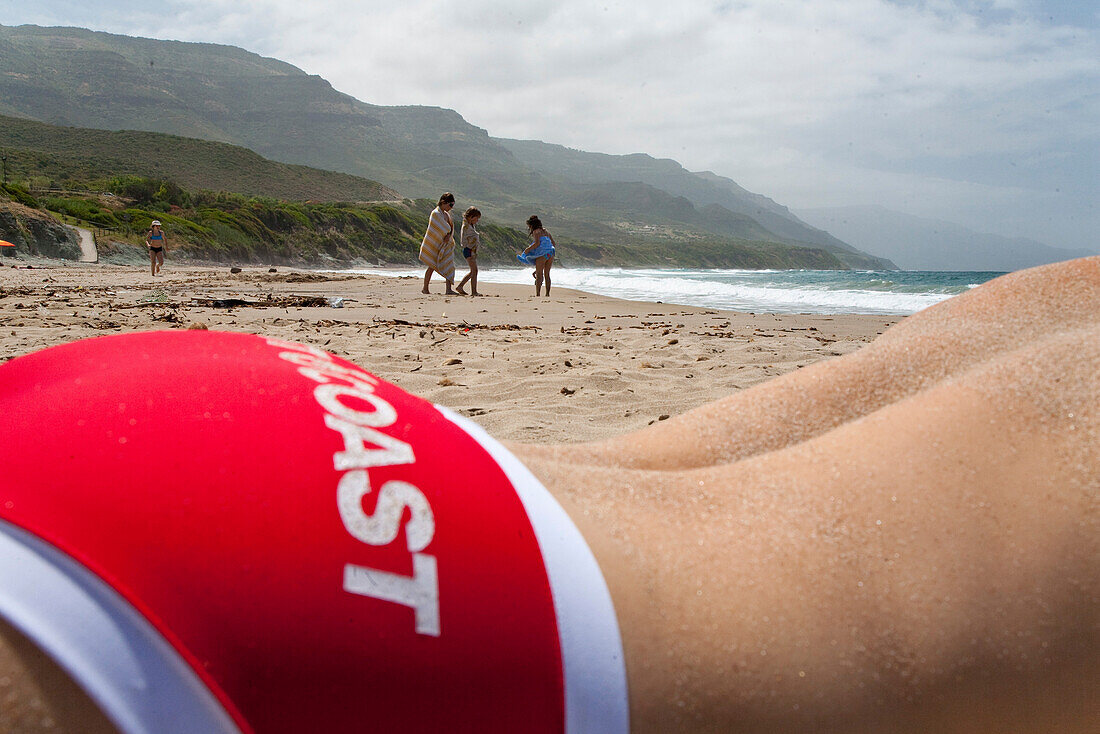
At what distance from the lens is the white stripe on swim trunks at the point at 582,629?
2.13 ft

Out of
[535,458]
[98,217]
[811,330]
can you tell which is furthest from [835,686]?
[98,217]

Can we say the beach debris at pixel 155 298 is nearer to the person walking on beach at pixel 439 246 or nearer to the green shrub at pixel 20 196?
the person walking on beach at pixel 439 246

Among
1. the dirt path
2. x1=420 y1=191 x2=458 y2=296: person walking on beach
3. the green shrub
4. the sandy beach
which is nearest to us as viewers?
the sandy beach

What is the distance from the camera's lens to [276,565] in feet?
1.97

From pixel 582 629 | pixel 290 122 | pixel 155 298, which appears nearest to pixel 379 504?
pixel 582 629

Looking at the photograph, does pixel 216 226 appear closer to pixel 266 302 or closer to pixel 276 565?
pixel 266 302

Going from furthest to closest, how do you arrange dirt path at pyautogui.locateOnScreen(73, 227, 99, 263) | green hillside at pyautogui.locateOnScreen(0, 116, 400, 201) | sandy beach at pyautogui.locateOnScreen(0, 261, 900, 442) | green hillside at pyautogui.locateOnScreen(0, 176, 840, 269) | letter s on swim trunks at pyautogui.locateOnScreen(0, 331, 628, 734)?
green hillside at pyautogui.locateOnScreen(0, 116, 400, 201) < green hillside at pyautogui.locateOnScreen(0, 176, 840, 269) < dirt path at pyautogui.locateOnScreen(73, 227, 99, 263) < sandy beach at pyautogui.locateOnScreen(0, 261, 900, 442) < letter s on swim trunks at pyautogui.locateOnScreen(0, 331, 628, 734)

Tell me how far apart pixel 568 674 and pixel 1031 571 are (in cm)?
53

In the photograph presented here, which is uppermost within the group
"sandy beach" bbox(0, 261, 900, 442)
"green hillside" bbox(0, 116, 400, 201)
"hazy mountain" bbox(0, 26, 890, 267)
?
"hazy mountain" bbox(0, 26, 890, 267)

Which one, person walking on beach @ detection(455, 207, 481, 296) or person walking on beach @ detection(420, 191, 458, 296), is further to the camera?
person walking on beach @ detection(455, 207, 481, 296)

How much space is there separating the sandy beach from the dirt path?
7.42m

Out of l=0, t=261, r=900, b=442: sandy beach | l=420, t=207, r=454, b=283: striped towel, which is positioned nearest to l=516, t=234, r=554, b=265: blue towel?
l=0, t=261, r=900, b=442: sandy beach

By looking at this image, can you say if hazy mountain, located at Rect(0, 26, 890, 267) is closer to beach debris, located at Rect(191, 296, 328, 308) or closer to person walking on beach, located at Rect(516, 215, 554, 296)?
person walking on beach, located at Rect(516, 215, 554, 296)

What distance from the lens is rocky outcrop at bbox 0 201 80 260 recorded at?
16500mm
